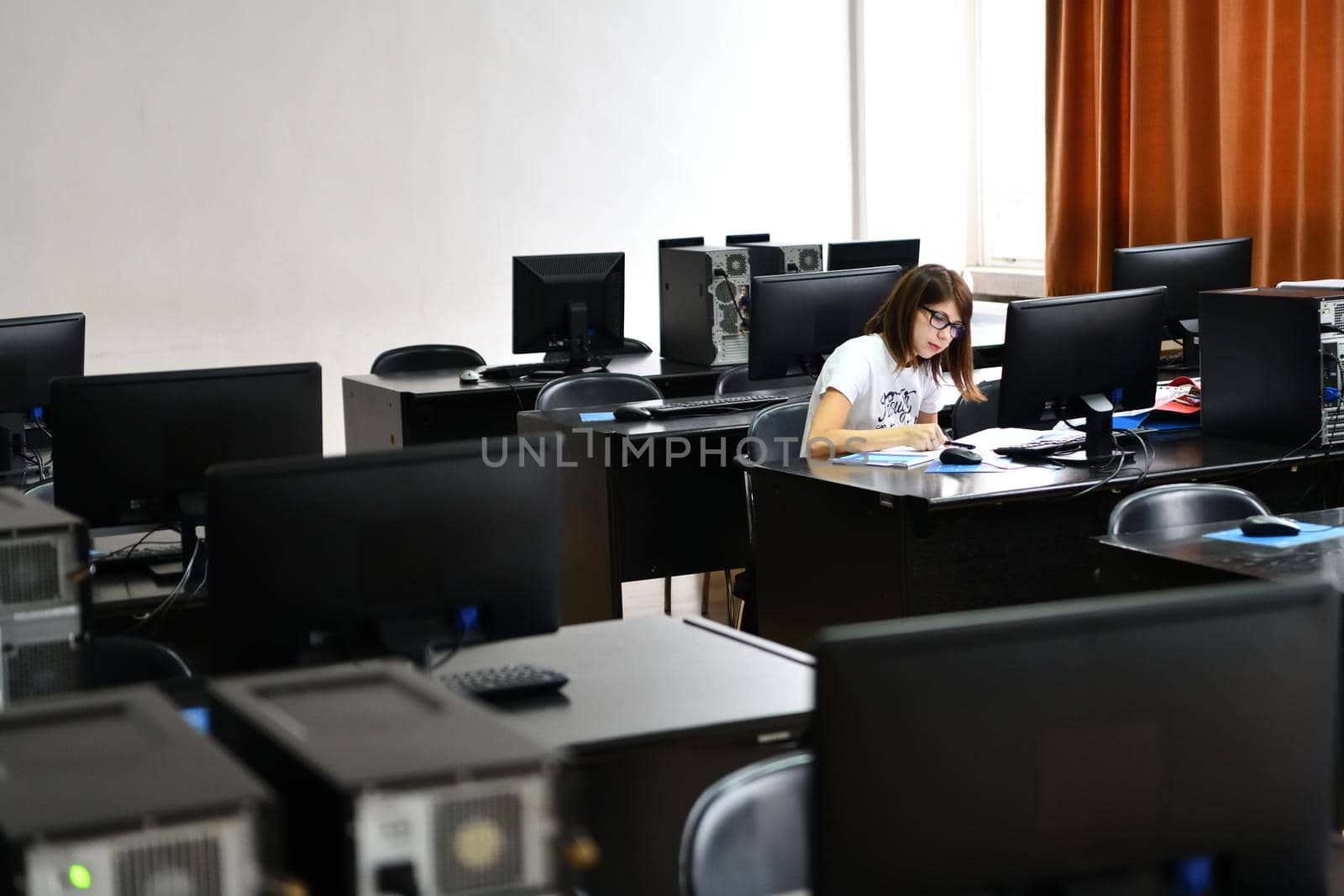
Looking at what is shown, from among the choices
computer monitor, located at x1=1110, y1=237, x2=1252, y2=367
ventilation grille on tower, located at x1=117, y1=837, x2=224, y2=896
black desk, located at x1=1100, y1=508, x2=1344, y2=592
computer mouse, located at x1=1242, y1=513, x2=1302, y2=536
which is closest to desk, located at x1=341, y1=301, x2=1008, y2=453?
computer monitor, located at x1=1110, y1=237, x2=1252, y2=367

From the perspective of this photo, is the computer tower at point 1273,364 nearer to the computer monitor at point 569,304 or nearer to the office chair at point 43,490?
the computer monitor at point 569,304

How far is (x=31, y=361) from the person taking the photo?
14.0ft

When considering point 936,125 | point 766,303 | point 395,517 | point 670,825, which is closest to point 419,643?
point 395,517

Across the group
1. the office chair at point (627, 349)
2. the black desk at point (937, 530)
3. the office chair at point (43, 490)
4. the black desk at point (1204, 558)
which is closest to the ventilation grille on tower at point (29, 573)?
the office chair at point (43, 490)

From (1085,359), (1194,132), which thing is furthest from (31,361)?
(1194,132)

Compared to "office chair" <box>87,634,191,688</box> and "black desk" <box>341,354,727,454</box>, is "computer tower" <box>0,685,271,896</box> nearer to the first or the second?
"office chair" <box>87,634,191,688</box>

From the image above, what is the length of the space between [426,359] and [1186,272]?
286cm

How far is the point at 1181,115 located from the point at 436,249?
11.1 ft

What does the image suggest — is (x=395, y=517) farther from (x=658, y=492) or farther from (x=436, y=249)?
(x=436, y=249)

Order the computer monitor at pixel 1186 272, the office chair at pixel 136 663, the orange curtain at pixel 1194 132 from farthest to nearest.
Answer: the orange curtain at pixel 1194 132 < the computer monitor at pixel 1186 272 < the office chair at pixel 136 663

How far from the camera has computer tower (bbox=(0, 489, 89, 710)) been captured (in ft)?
5.71

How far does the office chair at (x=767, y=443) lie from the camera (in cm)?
418

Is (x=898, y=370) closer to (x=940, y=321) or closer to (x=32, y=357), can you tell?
(x=940, y=321)

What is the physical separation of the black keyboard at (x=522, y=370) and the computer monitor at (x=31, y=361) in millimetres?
1693
